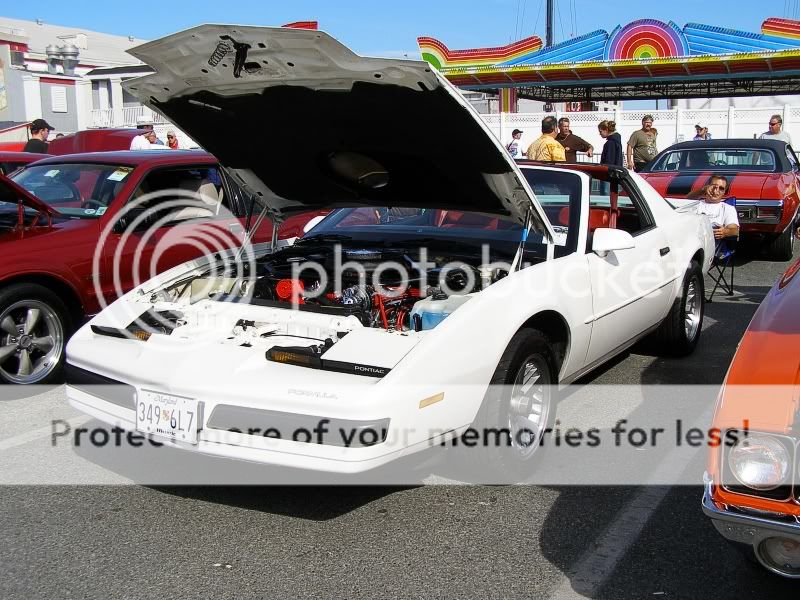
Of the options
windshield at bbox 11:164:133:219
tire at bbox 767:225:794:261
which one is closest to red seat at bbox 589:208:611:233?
windshield at bbox 11:164:133:219

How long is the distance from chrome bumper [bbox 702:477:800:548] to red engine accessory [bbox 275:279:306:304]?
2.43m

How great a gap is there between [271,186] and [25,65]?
34.4 m

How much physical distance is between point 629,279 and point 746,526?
8.63 ft

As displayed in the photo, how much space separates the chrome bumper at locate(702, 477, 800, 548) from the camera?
7.80ft

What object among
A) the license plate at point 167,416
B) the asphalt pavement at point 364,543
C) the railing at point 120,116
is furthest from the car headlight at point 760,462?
the railing at point 120,116

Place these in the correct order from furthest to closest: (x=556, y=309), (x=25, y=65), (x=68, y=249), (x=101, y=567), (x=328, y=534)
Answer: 1. (x=25, y=65)
2. (x=68, y=249)
3. (x=556, y=309)
4. (x=328, y=534)
5. (x=101, y=567)

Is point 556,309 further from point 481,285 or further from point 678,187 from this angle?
point 678,187

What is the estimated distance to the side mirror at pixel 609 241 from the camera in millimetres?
4434

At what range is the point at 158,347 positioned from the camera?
370cm

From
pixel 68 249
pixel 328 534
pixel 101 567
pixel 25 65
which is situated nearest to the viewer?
pixel 101 567

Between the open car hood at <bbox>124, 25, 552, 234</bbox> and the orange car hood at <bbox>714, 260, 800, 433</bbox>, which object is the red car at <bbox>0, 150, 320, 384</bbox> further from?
the orange car hood at <bbox>714, 260, 800, 433</bbox>

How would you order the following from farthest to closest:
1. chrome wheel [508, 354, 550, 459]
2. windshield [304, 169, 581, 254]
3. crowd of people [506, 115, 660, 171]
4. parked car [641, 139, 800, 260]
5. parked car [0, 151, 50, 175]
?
crowd of people [506, 115, 660, 171] < parked car [641, 139, 800, 260] < parked car [0, 151, 50, 175] < windshield [304, 169, 581, 254] < chrome wheel [508, 354, 550, 459]

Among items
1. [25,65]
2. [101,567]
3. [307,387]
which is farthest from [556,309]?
[25,65]

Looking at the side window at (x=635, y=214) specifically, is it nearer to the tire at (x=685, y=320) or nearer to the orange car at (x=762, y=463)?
the tire at (x=685, y=320)
